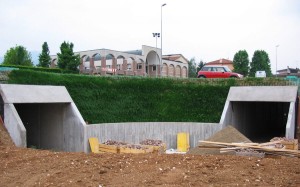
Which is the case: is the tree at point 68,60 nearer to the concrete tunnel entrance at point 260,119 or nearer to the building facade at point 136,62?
the building facade at point 136,62

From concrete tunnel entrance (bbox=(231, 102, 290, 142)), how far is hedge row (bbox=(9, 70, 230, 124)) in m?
1.77

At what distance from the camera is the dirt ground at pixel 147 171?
6691 mm

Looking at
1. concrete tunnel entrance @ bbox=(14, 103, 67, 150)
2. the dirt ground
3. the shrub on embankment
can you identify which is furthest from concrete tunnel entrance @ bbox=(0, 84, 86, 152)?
the dirt ground

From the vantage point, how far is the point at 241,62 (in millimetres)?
56875

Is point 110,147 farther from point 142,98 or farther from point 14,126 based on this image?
point 142,98

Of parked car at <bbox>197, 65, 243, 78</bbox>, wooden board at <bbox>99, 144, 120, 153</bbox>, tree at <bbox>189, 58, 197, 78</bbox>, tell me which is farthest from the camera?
tree at <bbox>189, 58, 197, 78</bbox>

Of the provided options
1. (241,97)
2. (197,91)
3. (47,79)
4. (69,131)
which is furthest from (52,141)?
(241,97)

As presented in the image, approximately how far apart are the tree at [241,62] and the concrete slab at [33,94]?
42.5 m

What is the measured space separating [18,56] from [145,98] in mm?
30107

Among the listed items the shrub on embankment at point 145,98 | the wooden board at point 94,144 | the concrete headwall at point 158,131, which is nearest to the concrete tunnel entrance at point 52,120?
the wooden board at point 94,144

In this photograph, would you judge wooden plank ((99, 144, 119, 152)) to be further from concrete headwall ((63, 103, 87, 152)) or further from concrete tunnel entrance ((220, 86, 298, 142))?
concrete tunnel entrance ((220, 86, 298, 142))

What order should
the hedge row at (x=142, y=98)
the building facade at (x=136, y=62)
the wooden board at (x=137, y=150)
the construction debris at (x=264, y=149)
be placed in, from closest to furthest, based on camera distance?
the construction debris at (x=264, y=149), the wooden board at (x=137, y=150), the hedge row at (x=142, y=98), the building facade at (x=136, y=62)

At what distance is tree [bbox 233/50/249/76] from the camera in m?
56.7

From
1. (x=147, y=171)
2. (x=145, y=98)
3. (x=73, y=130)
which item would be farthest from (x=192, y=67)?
(x=147, y=171)
